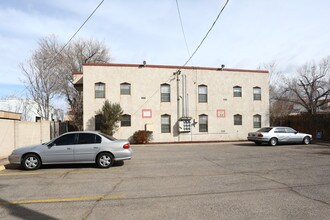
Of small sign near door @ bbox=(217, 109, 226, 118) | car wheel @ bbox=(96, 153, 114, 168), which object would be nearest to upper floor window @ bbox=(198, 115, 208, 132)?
small sign near door @ bbox=(217, 109, 226, 118)

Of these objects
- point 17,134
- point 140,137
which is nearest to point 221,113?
point 140,137

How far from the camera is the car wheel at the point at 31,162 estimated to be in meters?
11.6

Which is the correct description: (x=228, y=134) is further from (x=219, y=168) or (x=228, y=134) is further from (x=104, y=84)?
(x=219, y=168)

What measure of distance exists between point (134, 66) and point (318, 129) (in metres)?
18.0

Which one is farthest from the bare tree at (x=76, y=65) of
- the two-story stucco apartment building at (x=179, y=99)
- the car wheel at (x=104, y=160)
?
the car wheel at (x=104, y=160)

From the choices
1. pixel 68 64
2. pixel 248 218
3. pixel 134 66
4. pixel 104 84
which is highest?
pixel 68 64

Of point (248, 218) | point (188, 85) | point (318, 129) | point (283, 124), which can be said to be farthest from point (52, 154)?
point (283, 124)

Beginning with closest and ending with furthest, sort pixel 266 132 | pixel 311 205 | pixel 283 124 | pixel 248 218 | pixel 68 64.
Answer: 1. pixel 248 218
2. pixel 311 205
3. pixel 266 132
4. pixel 283 124
5. pixel 68 64

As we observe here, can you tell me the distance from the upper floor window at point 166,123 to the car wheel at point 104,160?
1516cm

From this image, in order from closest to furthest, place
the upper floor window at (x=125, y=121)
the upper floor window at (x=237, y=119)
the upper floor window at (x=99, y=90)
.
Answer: the upper floor window at (x=99, y=90) < the upper floor window at (x=125, y=121) < the upper floor window at (x=237, y=119)

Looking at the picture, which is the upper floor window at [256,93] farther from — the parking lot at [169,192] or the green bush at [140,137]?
the parking lot at [169,192]

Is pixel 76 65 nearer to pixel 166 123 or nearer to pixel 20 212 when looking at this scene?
pixel 166 123

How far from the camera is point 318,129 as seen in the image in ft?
91.4

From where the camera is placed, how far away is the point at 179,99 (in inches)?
1078
